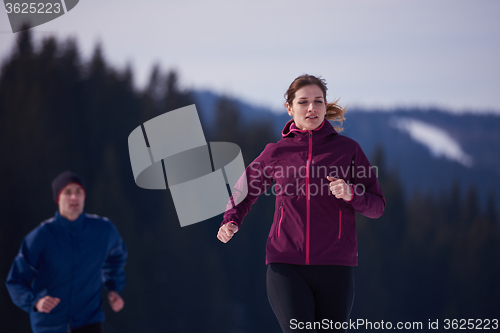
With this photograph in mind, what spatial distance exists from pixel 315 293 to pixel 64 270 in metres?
1.14

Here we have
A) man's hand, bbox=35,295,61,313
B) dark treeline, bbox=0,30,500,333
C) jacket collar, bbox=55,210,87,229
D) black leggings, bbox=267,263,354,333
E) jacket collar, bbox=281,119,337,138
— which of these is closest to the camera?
black leggings, bbox=267,263,354,333

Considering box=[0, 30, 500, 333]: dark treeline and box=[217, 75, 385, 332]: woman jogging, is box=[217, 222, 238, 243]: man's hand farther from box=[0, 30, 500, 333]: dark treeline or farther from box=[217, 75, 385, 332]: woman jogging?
box=[0, 30, 500, 333]: dark treeline

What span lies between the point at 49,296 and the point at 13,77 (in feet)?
11.0

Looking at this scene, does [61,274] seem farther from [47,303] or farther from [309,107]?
[309,107]

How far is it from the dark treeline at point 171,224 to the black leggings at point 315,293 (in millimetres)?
3678

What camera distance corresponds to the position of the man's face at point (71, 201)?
2363 millimetres

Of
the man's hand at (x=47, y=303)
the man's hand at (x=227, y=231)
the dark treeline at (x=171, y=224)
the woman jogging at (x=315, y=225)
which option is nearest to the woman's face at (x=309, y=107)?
the woman jogging at (x=315, y=225)

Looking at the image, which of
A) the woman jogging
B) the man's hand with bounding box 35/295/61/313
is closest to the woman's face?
the woman jogging

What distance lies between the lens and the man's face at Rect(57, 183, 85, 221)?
2.36 metres

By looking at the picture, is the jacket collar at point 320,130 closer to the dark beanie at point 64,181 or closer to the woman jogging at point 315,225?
the woman jogging at point 315,225

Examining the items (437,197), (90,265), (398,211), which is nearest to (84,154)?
(90,265)

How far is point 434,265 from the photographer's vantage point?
608cm

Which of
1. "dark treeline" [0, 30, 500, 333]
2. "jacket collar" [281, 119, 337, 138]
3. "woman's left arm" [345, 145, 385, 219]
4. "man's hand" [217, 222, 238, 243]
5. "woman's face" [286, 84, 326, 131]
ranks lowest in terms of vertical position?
"dark treeline" [0, 30, 500, 333]

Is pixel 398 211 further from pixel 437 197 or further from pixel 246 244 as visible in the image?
pixel 246 244
